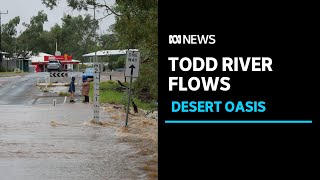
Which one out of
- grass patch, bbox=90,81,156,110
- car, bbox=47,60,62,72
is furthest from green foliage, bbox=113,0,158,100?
car, bbox=47,60,62,72

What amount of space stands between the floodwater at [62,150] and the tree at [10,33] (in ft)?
320

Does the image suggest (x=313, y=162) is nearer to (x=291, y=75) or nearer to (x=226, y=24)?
(x=291, y=75)

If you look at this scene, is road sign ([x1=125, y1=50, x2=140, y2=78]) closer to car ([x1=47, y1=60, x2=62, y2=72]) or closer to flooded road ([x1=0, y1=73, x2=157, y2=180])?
flooded road ([x1=0, y1=73, x2=157, y2=180])

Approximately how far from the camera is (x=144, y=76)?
2561cm

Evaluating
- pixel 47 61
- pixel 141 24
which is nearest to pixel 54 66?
pixel 47 61

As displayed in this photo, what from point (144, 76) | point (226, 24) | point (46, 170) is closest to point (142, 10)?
point (46, 170)

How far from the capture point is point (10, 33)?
125062mm

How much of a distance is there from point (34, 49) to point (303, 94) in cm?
13739

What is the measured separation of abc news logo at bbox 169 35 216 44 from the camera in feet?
23.9

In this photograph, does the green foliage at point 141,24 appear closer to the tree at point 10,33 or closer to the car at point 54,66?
the car at point 54,66

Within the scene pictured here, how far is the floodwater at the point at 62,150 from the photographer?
516 inches

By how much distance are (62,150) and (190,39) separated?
32.6ft

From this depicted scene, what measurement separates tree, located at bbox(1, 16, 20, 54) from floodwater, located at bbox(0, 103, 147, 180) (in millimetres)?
97512

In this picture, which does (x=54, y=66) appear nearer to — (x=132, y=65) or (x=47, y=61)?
(x=47, y=61)
